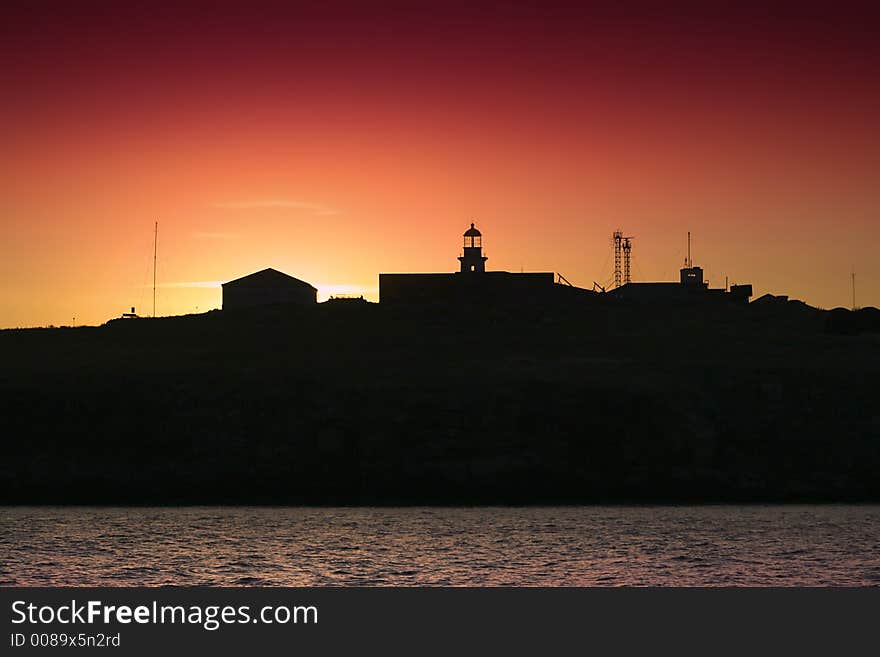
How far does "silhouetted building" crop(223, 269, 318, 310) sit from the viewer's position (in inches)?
4350

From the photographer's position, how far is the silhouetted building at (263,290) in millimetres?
110500

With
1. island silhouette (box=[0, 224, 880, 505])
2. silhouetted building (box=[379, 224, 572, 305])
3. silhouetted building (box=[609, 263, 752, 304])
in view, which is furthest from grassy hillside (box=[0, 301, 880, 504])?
silhouetted building (box=[609, 263, 752, 304])

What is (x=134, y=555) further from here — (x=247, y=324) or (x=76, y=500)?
(x=247, y=324)

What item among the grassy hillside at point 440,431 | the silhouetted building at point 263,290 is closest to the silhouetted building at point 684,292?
the silhouetted building at point 263,290

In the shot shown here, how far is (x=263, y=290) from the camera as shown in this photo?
11069cm

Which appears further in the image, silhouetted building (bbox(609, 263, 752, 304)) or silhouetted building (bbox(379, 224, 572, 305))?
silhouetted building (bbox(609, 263, 752, 304))

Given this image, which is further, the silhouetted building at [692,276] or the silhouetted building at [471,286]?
A: the silhouetted building at [692,276]

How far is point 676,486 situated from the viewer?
2144 inches

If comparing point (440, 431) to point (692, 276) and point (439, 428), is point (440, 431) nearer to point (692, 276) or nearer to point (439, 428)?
point (439, 428)

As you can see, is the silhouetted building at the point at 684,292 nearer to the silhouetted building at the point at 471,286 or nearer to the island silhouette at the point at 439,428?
the silhouetted building at the point at 471,286

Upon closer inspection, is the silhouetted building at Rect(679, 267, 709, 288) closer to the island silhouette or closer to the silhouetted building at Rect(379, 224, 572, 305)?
the silhouetted building at Rect(379, 224, 572, 305)

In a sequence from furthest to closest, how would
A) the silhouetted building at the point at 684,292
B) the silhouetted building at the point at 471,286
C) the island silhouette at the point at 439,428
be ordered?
1. the silhouetted building at the point at 684,292
2. the silhouetted building at the point at 471,286
3. the island silhouette at the point at 439,428

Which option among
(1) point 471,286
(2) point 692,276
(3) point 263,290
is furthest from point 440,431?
(2) point 692,276
